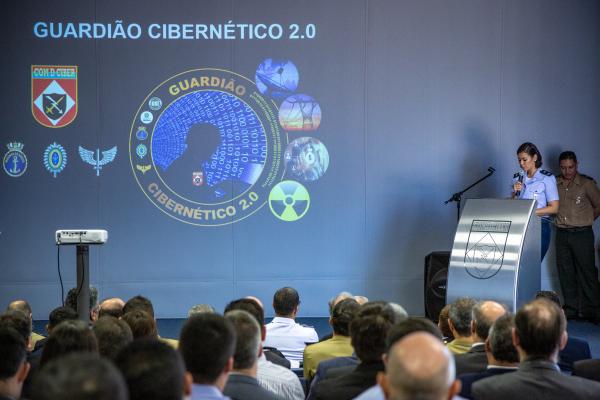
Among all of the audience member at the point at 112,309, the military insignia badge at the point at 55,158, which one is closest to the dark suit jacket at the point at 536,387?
the audience member at the point at 112,309

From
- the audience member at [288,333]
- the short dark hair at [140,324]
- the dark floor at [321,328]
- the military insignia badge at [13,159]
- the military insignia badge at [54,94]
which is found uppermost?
the military insignia badge at [54,94]

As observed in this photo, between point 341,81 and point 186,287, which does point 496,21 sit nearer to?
point 341,81

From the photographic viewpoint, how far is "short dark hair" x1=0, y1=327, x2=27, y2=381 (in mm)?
2467

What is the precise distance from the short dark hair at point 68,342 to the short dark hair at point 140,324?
96 centimetres

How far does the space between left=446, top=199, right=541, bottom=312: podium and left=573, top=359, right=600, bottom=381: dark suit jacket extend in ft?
7.77

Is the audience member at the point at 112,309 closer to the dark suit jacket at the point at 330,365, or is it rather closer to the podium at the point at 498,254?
the dark suit jacket at the point at 330,365

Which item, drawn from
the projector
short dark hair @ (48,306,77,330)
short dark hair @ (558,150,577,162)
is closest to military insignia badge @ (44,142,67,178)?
the projector

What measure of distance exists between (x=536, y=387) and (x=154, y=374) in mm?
1400

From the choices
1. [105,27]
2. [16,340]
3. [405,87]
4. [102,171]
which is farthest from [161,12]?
[16,340]

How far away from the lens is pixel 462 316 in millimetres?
3838

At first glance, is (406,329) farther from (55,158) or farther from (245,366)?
(55,158)

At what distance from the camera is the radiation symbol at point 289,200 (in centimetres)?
788

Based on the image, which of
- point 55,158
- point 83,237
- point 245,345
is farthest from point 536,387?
point 55,158

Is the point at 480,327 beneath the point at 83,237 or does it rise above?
beneath
